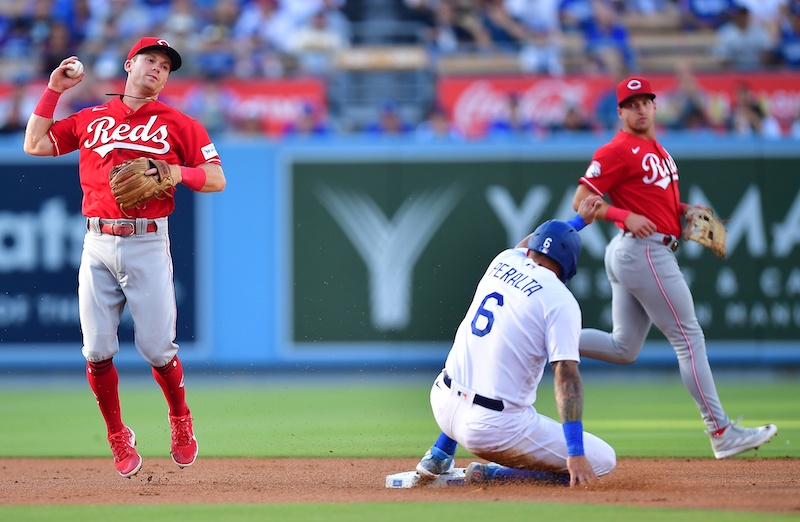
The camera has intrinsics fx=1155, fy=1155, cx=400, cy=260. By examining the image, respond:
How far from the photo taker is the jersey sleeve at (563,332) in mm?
4902

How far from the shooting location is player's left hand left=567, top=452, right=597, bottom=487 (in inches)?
194

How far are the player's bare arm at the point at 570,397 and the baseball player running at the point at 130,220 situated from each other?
198 cm

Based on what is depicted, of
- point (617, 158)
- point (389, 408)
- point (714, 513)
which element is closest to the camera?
point (714, 513)

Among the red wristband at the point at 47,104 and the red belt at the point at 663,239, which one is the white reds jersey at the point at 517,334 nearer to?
the red belt at the point at 663,239

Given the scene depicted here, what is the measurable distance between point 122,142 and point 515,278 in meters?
2.05

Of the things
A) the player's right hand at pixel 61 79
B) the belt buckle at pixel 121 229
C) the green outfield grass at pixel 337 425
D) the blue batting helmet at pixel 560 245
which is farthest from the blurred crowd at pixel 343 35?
the blue batting helmet at pixel 560 245

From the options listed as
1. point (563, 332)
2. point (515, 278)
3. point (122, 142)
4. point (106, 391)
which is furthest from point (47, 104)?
point (563, 332)

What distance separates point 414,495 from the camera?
5.09 m

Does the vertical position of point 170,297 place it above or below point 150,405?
above

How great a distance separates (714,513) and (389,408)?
5164 millimetres

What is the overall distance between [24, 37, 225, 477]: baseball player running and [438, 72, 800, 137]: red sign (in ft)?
27.3

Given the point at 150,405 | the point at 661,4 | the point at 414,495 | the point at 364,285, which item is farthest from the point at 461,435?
the point at 661,4

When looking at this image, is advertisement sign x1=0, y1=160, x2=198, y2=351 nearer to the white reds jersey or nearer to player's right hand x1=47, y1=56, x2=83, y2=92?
player's right hand x1=47, y1=56, x2=83, y2=92

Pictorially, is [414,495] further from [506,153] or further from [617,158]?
[506,153]
